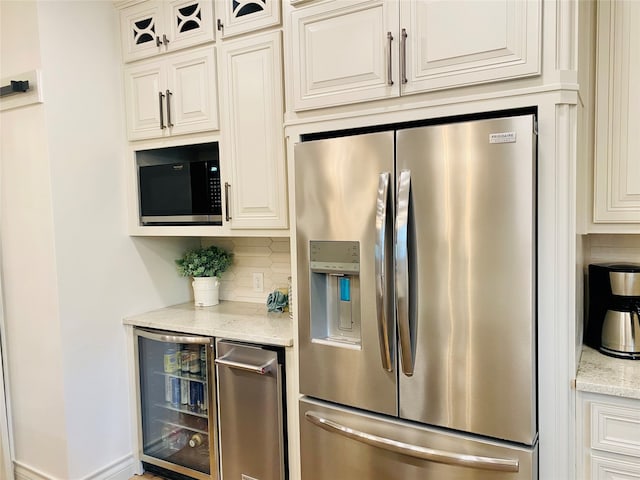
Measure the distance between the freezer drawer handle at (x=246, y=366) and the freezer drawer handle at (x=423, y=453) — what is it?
37cm

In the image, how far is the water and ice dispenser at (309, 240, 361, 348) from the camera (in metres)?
1.69

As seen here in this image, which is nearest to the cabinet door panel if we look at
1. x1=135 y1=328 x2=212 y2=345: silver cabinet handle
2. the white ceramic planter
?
x1=135 y1=328 x2=212 y2=345: silver cabinet handle

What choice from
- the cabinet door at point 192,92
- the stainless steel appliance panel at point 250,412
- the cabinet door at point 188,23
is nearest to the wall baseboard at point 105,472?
the stainless steel appliance panel at point 250,412

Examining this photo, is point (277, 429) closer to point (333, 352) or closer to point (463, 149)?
point (333, 352)

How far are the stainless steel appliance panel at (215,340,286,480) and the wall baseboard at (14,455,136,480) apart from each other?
0.69 m

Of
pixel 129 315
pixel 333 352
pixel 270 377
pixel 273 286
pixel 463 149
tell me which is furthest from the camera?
pixel 273 286

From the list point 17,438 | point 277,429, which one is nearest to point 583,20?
point 277,429

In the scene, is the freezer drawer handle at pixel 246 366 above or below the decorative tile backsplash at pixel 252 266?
below

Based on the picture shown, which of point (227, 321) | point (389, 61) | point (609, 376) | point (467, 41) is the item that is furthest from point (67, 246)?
point (609, 376)

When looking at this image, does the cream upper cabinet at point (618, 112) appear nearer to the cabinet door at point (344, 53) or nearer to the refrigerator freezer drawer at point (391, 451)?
the cabinet door at point (344, 53)

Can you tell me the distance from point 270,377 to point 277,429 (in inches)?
9.4

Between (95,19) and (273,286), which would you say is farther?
(273,286)

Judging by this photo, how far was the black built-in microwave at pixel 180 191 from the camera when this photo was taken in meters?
2.42

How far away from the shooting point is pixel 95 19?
2434 mm
